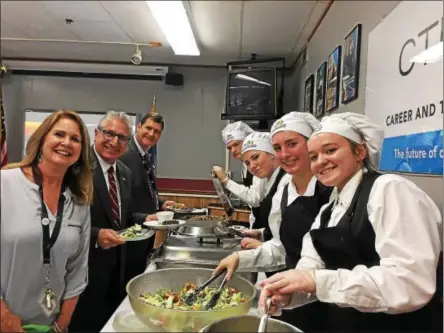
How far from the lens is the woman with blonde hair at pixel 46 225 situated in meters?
0.39

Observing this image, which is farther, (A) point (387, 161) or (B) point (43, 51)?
(A) point (387, 161)

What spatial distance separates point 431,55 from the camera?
509 millimetres

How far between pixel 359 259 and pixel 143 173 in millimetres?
333

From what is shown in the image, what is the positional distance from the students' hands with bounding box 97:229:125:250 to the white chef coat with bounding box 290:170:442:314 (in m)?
0.28

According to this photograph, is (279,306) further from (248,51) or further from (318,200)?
(248,51)

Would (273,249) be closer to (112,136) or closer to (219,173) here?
(219,173)

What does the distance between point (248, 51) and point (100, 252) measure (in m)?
0.35

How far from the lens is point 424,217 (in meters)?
0.50

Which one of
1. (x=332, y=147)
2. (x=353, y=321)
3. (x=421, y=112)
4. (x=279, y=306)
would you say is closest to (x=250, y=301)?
(x=279, y=306)

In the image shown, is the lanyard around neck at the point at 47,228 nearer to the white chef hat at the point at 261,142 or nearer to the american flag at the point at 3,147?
the american flag at the point at 3,147

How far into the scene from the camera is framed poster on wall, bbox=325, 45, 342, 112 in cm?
69

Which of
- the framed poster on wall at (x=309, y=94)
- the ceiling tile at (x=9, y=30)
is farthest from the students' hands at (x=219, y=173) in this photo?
the ceiling tile at (x=9, y=30)

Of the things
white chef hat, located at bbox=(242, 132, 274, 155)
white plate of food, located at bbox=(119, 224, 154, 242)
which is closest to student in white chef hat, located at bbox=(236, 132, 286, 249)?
white chef hat, located at bbox=(242, 132, 274, 155)

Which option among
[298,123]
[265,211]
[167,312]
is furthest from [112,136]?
[265,211]
